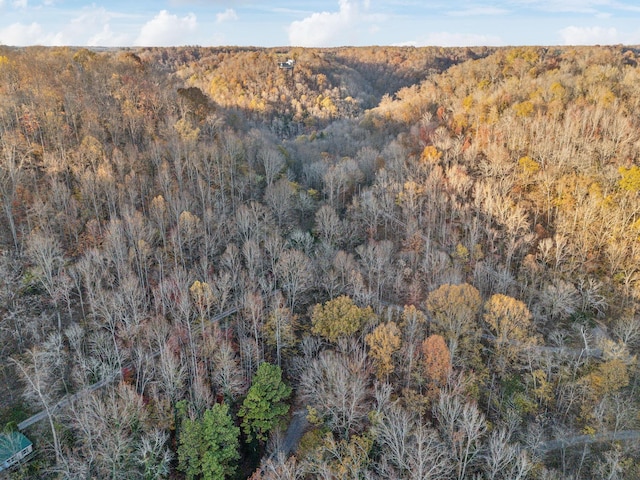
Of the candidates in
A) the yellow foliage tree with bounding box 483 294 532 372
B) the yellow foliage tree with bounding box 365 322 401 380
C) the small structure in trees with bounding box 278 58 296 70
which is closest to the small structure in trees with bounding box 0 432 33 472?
the yellow foliage tree with bounding box 365 322 401 380

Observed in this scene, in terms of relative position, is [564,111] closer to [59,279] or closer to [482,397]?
[482,397]

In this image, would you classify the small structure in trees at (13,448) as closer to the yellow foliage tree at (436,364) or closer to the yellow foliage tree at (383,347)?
the yellow foliage tree at (383,347)

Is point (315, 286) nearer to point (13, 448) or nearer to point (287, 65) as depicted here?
point (13, 448)

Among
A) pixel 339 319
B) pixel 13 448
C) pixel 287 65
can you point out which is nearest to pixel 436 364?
pixel 339 319

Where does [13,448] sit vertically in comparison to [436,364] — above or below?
below

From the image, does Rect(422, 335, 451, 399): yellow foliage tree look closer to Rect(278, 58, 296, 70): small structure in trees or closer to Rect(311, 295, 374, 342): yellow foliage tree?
Rect(311, 295, 374, 342): yellow foliage tree

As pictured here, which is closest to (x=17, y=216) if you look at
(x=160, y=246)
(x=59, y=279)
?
(x=59, y=279)

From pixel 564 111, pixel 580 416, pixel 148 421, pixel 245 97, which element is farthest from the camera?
pixel 245 97
